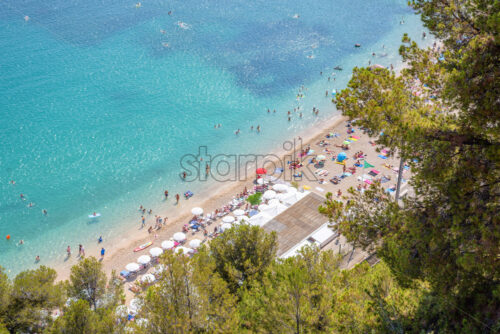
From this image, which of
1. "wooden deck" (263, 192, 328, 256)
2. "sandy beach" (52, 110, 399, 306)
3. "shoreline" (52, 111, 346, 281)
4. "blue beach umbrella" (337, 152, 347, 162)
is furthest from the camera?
"blue beach umbrella" (337, 152, 347, 162)

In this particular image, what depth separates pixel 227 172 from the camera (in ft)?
147

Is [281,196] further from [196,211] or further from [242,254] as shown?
[242,254]

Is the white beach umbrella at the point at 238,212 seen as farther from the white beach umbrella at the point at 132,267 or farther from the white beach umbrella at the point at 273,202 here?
the white beach umbrella at the point at 132,267

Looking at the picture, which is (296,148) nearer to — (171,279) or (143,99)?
(143,99)

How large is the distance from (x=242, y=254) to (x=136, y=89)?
41.3 m

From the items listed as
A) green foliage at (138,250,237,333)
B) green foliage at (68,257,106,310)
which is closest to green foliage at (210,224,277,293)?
green foliage at (138,250,237,333)

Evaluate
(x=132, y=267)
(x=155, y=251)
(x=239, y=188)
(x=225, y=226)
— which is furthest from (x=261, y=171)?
(x=132, y=267)

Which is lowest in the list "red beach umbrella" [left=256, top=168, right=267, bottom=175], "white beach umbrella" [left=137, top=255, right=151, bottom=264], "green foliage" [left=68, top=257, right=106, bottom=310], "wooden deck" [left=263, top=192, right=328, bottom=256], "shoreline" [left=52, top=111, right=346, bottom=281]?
"shoreline" [left=52, top=111, right=346, bottom=281]

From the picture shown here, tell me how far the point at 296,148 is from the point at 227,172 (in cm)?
921

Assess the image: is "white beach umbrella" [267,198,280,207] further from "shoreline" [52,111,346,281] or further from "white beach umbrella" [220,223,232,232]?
"shoreline" [52,111,346,281]

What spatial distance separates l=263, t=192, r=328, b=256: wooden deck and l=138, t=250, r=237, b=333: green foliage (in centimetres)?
1472

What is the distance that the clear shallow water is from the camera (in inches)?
1596

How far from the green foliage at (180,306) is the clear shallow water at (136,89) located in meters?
23.7

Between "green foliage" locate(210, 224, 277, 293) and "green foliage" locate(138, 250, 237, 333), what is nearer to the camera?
"green foliage" locate(138, 250, 237, 333)
